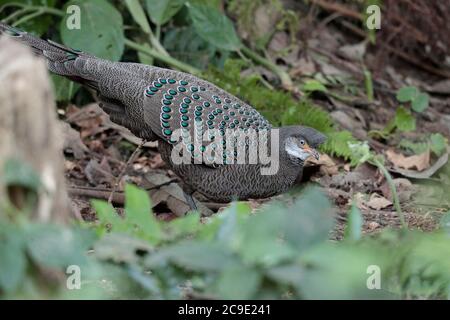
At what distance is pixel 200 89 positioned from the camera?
16.7 feet

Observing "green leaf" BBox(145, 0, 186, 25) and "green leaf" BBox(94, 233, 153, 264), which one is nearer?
"green leaf" BBox(94, 233, 153, 264)

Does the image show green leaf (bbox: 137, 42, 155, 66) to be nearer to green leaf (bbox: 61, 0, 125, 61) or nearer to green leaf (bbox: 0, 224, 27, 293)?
green leaf (bbox: 61, 0, 125, 61)

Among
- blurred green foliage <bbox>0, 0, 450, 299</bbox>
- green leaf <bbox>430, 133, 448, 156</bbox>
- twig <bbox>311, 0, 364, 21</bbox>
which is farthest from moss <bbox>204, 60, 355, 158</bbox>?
blurred green foliage <bbox>0, 0, 450, 299</bbox>

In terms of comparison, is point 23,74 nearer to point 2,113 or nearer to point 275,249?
point 2,113

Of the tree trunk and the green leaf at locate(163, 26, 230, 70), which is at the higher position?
the green leaf at locate(163, 26, 230, 70)

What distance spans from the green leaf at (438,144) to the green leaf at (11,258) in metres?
4.23

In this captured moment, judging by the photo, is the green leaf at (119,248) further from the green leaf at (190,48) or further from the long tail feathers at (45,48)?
the green leaf at (190,48)

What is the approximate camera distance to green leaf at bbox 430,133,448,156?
20.0ft

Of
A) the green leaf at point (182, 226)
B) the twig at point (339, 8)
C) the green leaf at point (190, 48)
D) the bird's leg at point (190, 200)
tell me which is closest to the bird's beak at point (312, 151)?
the bird's leg at point (190, 200)

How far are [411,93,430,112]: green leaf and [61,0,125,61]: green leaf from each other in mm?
2292

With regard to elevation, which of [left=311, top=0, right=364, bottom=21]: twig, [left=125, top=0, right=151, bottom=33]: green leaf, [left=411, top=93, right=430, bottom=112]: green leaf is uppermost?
[left=311, top=0, right=364, bottom=21]: twig

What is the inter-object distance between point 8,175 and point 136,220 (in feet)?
1.77
